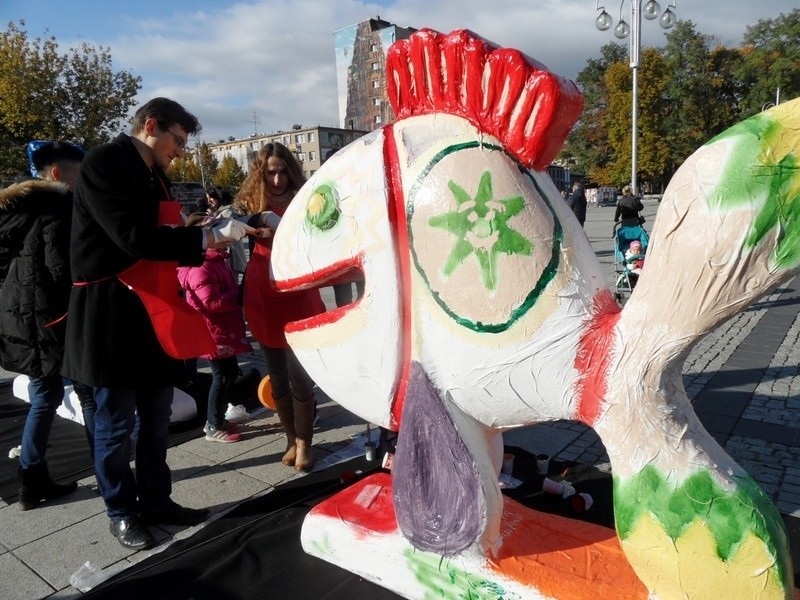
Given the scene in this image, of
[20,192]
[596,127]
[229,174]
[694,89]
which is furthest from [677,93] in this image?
[229,174]

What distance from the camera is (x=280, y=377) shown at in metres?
3.12

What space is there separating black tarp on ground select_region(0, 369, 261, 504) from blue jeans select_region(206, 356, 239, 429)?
0.23m

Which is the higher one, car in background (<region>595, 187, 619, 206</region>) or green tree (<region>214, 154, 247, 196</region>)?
green tree (<region>214, 154, 247, 196</region>)

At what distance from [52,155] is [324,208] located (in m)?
2.07

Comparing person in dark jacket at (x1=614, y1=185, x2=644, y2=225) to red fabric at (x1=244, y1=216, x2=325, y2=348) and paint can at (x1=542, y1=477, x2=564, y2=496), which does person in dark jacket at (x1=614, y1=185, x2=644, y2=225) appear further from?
red fabric at (x1=244, y1=216, x2=325, y2=348)

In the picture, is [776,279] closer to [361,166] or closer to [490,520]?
[490,520]

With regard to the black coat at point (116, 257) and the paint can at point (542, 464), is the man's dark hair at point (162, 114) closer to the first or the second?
the black coat at point (116, 257)

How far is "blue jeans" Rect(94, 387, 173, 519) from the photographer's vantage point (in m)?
2.43

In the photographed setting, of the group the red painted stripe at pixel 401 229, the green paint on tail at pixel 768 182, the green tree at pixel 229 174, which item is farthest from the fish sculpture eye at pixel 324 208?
the green tree at pixel 229 174

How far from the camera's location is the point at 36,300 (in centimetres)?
290

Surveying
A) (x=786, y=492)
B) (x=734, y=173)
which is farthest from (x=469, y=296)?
(x=786, y=492)

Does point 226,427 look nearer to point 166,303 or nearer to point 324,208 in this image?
point 166,303

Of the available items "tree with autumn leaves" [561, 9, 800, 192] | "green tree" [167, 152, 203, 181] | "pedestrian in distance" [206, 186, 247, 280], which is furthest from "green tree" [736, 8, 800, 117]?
"green tree" [167, 152, 203, 181]

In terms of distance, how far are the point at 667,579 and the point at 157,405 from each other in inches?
84.0
